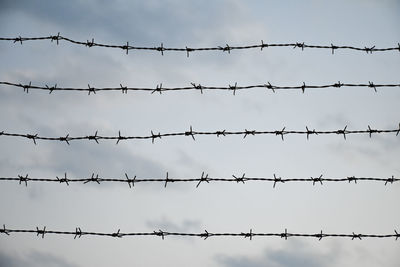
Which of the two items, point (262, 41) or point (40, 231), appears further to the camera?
point (262, 41)

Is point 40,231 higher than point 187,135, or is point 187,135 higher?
point 187,135

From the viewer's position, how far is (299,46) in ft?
15.0

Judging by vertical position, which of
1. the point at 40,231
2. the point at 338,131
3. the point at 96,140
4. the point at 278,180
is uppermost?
the point at 338,131

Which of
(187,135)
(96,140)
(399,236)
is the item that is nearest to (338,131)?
(399,236)

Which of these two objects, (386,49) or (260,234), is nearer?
(260,234)

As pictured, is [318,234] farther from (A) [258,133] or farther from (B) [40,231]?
(B) [40,231]

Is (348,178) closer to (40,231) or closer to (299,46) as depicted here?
(299,46)

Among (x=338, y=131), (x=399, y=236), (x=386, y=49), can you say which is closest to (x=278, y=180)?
(x=338, y=131)

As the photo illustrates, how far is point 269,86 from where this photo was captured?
4383 millimetres

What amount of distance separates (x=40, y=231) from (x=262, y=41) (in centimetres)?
282

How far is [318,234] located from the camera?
413 cm

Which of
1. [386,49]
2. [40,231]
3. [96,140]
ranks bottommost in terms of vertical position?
[40,231]

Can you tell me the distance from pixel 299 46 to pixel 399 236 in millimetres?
2051

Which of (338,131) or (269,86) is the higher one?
(269,86)
